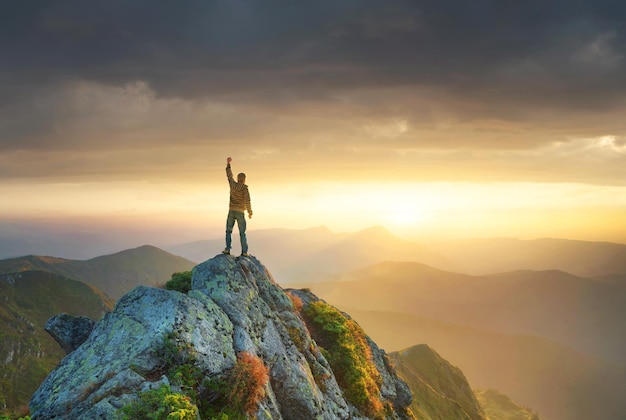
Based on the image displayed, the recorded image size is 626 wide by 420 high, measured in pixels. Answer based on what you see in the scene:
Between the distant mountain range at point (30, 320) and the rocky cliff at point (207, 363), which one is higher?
the rocky cliff at point (207, 363)

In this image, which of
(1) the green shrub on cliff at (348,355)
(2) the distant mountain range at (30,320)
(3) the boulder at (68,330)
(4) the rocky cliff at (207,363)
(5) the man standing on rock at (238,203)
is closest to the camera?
(4) the rocky cliff at (207,363)

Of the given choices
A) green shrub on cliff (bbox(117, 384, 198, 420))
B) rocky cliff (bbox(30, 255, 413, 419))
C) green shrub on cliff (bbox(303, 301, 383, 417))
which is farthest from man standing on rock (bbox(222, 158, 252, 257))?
green shrub on cliff (bbox(117, 384, 198, 420))

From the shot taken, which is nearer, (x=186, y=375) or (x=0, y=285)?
(x=186, y=375)

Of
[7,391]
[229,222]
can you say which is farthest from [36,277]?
[229,222]

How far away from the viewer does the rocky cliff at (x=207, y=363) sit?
12937 mm

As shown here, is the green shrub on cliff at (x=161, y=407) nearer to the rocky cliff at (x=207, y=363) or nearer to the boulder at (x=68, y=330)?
the rocky cliff at (x=207, y=363)

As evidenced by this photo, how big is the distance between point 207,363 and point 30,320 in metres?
165

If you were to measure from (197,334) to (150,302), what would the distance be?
257 centimetres

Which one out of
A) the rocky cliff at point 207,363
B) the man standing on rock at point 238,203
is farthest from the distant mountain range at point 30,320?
the rocky cliff at point 207,363

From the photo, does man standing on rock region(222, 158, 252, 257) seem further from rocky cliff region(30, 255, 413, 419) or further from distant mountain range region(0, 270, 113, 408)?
distant mountain range region(0, 270, 113, 408)

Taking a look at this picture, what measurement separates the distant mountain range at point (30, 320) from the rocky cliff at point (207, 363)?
324 ft

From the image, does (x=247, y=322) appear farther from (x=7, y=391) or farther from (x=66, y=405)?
(x=7, y=391)

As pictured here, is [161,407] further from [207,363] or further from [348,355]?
[348,355]

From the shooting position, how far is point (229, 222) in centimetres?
2419
